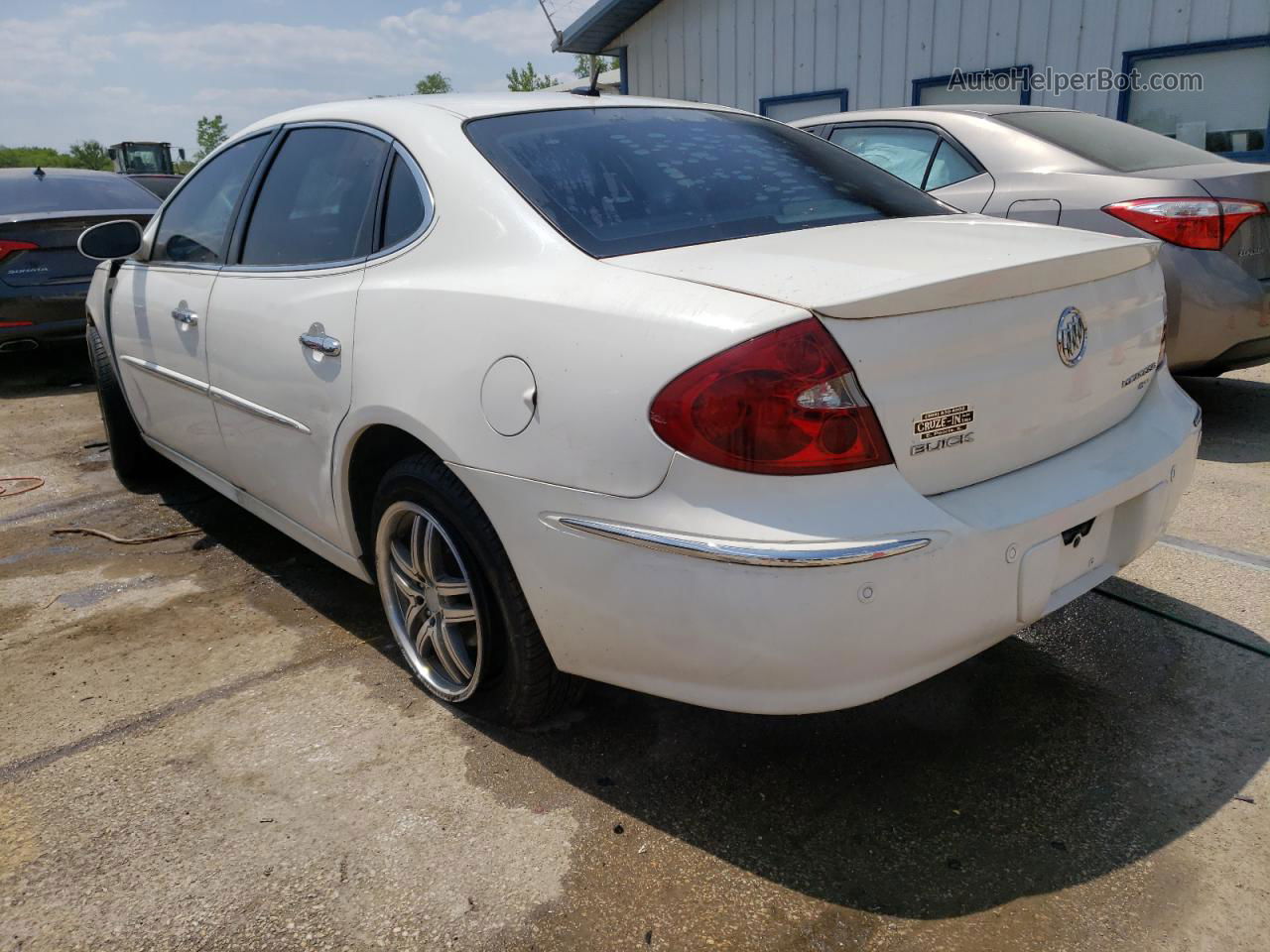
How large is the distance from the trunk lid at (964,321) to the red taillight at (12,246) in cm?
665

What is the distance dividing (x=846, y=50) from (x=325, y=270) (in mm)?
9621

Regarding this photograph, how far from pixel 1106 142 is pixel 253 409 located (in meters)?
4.29

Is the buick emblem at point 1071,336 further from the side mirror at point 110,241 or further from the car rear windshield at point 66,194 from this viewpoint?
the car rear windshield at point 66,194

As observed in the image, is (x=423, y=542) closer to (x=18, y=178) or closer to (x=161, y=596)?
(x=161, y=596)

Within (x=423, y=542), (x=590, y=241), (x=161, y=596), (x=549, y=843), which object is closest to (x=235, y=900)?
(x=549, y=843)

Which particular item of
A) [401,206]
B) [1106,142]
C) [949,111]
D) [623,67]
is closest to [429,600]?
[401,206]

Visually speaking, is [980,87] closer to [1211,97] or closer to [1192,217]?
[1211,97]

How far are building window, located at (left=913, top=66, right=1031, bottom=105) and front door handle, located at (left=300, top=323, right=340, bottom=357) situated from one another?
8.23 m

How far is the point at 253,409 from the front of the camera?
3.07 meters

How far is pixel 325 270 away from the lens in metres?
2.79

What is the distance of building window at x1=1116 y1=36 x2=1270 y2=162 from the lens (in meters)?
8.51

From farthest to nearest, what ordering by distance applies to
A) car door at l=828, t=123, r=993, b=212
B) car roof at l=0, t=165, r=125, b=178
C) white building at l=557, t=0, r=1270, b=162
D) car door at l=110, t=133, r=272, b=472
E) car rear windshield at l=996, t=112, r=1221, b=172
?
1. white building at l=557, t=0, r=1270, b=162
2. car roof at l=0, t=165, r=125, b=178
3. car door at l=828, t=123, r=993, b=212
4. car rear windshield at l=996, t=112, r=1221, b=172
5. car door at l=110, t=133, r=272, b=472

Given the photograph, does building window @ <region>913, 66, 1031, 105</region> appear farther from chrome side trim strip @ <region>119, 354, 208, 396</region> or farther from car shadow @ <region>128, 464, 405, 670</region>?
chrome side trim strip @ <region>119, 354, 208, 396</region>

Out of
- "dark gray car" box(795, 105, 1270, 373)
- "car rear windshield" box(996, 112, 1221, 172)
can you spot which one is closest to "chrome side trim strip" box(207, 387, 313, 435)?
"dark gray car" box(795, 105, 1270, 373)
